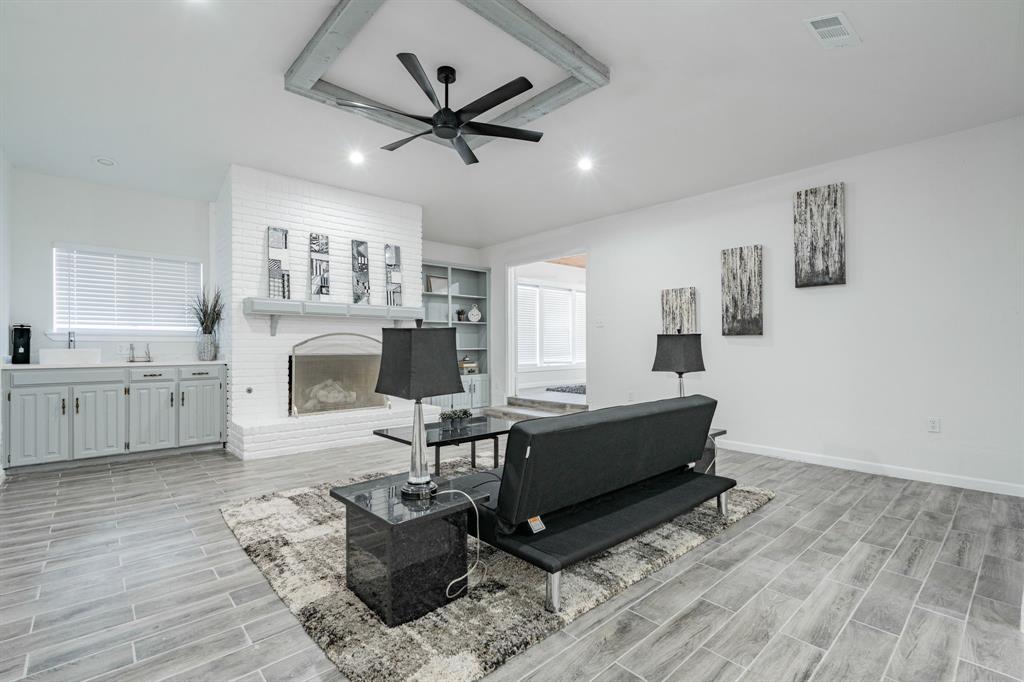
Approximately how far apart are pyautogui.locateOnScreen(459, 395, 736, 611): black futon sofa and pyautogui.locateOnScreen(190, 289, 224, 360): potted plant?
4.06 meters

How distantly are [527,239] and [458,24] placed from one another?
510 cm

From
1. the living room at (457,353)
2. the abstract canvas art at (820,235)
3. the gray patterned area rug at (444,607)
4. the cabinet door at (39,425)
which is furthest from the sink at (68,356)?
the abstract canvas art at (820,235)

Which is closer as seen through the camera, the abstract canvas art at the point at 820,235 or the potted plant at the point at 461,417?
the potted plant at the point at 461,417

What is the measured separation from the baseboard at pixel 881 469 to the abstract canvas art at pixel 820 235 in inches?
65.2

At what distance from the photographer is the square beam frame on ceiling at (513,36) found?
98.9 inches

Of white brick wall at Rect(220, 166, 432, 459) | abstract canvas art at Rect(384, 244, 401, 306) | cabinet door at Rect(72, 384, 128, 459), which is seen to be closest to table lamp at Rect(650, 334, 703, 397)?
white brick wall at Rect(220, 166, 432, 459)

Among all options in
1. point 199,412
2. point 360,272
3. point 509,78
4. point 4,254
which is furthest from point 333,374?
point 509,78

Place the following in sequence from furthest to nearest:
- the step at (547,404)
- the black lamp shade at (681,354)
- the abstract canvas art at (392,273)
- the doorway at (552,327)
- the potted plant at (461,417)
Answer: the doorway at (552,327) < the step at (547,404) < the abstract canvas art at (392,273) < the potted plant at (461,417) < the black lamp shade at (681,354)

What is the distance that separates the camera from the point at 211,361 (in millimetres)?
5164

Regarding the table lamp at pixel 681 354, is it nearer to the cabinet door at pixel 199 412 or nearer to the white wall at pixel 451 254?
the cabinet door at pixel 199 412

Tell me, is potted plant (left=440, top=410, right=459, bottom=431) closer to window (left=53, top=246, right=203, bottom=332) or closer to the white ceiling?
the white ceiling

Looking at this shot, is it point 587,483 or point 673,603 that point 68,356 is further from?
point 673,603

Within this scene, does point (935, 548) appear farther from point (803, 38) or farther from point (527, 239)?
point (527, 239)

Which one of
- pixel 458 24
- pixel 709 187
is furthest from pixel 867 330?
pixel 458 24
